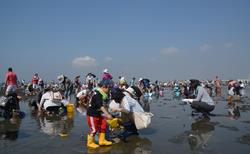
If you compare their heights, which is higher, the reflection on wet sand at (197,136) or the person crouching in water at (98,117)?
the person crouching in water at (98,117)

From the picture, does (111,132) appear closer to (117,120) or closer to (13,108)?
(117,120)

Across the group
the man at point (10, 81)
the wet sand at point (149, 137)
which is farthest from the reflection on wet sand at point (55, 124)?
the man at point (10, 81)

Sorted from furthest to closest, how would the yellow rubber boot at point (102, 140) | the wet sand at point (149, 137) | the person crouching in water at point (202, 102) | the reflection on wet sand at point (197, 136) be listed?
the person crouching in water at point (202, 102) → the yellow rubber boot at point (102, 140) → the reflection on wet sand at point (197, 136) → the wet sand at point (149, 137)

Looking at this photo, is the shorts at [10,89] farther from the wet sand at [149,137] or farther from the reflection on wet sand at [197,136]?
the reflection on wet sand at [197,136]

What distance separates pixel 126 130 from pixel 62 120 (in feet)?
12.4

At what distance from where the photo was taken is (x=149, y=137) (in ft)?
24.4

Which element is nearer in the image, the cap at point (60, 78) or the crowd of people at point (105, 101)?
the crowd of people at point (105, 101)

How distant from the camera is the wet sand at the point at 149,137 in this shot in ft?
20.3

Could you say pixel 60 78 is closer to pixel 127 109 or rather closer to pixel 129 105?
pixel 129 105

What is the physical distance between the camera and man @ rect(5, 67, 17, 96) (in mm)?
11559

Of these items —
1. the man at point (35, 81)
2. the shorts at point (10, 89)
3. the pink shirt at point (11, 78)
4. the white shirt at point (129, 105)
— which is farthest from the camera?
the man at point (35, 81)

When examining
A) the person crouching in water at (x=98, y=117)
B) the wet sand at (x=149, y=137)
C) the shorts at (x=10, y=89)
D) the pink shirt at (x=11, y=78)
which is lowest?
the wet sand at (x=149, y=137)

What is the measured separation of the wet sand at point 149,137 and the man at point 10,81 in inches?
82.3

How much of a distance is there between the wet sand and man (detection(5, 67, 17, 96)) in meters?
2.09
